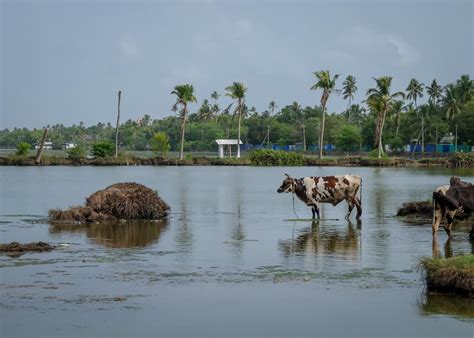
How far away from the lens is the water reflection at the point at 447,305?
14.3 metres

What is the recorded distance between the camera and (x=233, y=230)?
2659 cm

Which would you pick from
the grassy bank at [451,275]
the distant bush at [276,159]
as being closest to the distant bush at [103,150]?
the distant bush at [276,159]

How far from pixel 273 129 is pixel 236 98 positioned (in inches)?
1940

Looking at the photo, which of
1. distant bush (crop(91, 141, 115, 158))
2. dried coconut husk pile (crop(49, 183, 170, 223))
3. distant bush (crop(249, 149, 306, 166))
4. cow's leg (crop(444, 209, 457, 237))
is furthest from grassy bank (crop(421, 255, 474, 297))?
distant bush (crop(91, 141, 115, 158))

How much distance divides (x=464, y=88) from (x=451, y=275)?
128924 millimetres

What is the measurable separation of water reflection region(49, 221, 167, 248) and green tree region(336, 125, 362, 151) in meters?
122

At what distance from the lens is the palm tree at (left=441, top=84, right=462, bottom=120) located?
134 meters

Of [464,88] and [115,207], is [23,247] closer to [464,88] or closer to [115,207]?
[115,207]

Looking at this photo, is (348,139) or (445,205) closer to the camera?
(445,205)

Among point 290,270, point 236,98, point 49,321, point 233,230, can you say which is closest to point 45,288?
point 49,321

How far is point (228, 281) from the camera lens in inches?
667

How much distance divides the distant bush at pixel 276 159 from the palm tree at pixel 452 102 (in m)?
36.0

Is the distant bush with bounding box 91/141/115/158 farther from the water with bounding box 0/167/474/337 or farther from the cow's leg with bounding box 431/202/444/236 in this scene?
the cow's leg with bounding box 431/202/444/236

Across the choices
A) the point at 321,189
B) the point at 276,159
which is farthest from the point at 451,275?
the point at 276,159
